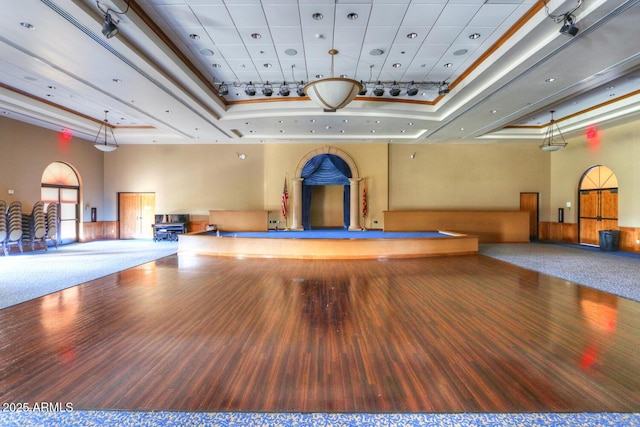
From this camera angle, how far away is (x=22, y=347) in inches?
121

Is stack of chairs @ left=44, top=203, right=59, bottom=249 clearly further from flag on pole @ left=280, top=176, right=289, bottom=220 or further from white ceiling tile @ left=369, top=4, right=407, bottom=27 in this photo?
white ceiling tile @ left=369, top=4, right=407, bottom=27

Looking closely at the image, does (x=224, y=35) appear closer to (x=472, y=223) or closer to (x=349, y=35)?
(x=349, y=35)

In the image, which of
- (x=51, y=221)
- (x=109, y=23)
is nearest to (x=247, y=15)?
(x=109, y=23)

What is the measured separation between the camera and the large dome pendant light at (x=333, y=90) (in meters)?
5.55

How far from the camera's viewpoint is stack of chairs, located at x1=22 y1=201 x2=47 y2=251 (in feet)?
30.9

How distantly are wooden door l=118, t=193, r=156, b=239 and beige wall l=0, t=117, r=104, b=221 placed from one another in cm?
132

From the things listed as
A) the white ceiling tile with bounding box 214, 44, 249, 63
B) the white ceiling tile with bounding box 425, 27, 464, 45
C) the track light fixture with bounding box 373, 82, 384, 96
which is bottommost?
the track light fixture with bounding box 373, 82, 384, 96

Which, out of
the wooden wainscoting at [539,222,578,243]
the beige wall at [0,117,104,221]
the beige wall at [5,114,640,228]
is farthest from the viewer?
the beige wall at [5,114,640,228]

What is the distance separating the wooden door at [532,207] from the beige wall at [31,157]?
55.9 ft

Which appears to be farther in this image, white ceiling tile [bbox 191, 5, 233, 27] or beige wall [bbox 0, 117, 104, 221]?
beige wall [bbox 0, 117, 104, 221]

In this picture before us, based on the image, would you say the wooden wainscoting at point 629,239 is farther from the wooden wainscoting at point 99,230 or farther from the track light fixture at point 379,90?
the wooden wainscoting at point 99,230

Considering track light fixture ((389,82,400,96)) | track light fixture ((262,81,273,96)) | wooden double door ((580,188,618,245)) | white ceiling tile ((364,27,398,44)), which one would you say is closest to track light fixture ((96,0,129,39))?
track light fixture ((262,81,273,96))

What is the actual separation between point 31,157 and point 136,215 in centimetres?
407

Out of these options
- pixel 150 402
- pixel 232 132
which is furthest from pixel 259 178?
pixel 150 402
